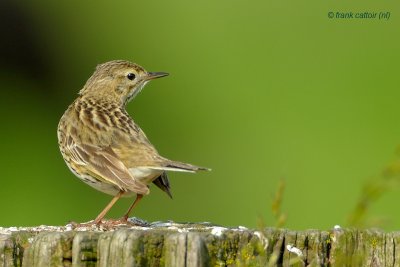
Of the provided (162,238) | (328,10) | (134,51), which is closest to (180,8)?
(134,51)

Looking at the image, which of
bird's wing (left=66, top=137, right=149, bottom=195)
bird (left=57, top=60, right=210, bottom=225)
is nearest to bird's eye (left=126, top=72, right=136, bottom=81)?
bird (left=57, top=60, right=210, bottom=225)

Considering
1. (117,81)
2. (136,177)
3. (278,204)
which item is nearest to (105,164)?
(136,177)

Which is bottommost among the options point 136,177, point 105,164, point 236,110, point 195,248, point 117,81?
point 195,248

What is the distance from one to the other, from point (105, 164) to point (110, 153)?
168mm

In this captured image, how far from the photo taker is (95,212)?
558 inches

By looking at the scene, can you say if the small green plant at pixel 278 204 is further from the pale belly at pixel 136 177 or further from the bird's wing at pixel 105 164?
the pale belly at pixel 136 177

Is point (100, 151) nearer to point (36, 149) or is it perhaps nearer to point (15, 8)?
point (36, 149)

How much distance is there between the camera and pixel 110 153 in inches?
363

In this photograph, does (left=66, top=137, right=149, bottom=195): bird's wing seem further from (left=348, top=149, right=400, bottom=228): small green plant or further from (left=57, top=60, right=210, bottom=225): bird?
(left=348, top=149, right=400, bottom=228): small green plant

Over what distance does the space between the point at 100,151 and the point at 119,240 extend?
333 centimetres

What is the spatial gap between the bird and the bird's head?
27cm

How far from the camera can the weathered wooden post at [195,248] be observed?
600 cm

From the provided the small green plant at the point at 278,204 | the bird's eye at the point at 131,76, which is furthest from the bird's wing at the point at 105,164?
the small green plant at the point at 278,204

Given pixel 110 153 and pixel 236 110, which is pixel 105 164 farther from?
pixel 236 110
